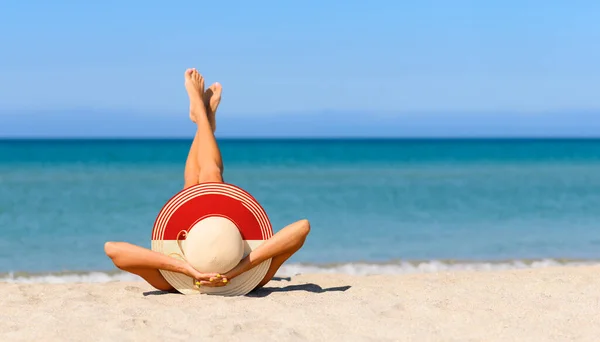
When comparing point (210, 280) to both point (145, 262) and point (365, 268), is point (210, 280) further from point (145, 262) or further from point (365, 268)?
point (365, 268)

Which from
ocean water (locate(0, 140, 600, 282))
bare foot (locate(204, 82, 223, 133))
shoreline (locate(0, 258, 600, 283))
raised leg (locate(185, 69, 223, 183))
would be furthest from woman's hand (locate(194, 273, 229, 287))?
ocean water (locate(0, 140, 600, 282))

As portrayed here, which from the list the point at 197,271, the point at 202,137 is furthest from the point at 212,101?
the point at 197,271

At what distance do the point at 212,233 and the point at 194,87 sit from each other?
2006mm

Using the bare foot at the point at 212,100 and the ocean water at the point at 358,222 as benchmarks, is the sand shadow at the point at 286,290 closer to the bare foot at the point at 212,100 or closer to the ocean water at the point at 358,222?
the bare foot at the point at 212,100

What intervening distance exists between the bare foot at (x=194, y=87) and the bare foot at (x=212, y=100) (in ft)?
0.28

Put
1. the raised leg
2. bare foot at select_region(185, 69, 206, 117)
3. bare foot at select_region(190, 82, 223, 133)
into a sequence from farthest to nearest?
bare foot at select_region(190, 82, 223, 133)
bare foot at select_region(185, 69, 206, 117)
the raised leg

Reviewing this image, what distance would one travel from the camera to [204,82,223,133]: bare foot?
688 centimetres

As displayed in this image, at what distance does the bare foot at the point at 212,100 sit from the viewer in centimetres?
688

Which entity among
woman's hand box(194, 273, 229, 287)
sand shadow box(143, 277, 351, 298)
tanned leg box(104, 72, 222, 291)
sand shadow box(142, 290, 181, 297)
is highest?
tanned leg box(104, 72, 222, 291)

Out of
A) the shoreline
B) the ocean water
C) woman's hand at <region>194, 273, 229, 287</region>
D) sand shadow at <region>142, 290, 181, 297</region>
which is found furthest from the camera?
the ocean water

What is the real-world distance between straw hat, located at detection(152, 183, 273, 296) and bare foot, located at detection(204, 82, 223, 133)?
1437 mm

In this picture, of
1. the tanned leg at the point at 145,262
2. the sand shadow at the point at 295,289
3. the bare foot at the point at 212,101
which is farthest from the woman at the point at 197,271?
the bare foot at the point at 212,101

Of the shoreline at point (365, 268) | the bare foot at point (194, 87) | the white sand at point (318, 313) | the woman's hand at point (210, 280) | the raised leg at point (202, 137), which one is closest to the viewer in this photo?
the white sand at point (318, 313)

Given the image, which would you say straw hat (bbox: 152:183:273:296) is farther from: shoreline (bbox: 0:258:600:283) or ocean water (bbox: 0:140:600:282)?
ocean water (bbox: 0:140:600:282)
